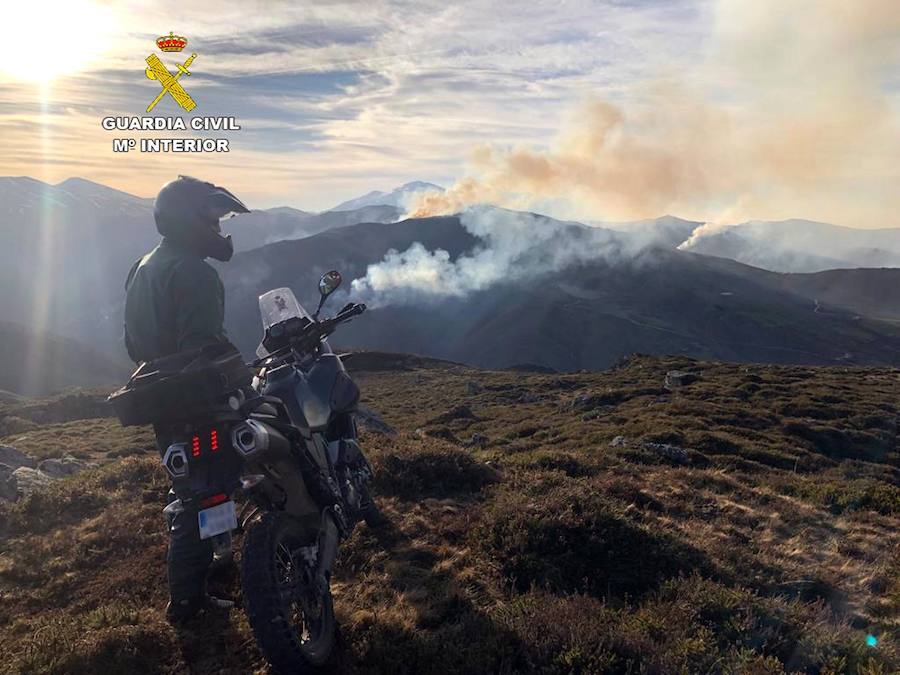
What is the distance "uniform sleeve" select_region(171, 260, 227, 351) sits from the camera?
4738mm

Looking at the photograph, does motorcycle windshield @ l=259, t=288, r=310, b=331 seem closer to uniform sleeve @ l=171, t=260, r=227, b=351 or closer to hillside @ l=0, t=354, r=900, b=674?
uniform sleeve @ l=171, t=260, r=227, b=351

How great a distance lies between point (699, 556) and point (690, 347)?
155m

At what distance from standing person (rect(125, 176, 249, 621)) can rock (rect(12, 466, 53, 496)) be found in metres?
7.60

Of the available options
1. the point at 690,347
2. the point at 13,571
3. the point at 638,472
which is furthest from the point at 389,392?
the point at 690,347

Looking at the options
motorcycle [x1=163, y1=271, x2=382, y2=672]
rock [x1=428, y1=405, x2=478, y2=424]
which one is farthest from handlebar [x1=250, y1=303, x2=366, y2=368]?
rock [x1=428, y1=405, x2=478, y2=424]

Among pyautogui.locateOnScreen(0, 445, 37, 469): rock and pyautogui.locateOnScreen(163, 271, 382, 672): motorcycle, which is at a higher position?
pyautogui.locateOnScreen(163, 271, 382, 672): motorcycle

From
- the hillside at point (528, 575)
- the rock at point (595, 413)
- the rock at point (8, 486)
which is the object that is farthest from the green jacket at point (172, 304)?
the rock at point (595, 413)

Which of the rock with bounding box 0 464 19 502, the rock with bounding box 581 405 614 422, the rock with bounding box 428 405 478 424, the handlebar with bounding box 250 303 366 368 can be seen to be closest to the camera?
the handlebar with bounding box 250 303 366 368

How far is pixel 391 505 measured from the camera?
8.52 metres

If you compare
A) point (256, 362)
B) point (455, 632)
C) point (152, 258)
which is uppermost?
point (152, 258)

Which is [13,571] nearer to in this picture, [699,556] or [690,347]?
[699,556]

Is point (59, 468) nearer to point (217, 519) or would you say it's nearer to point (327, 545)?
point (217, 519)

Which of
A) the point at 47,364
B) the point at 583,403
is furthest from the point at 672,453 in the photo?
the point at 47,364

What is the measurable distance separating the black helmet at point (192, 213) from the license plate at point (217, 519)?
2365 mm
